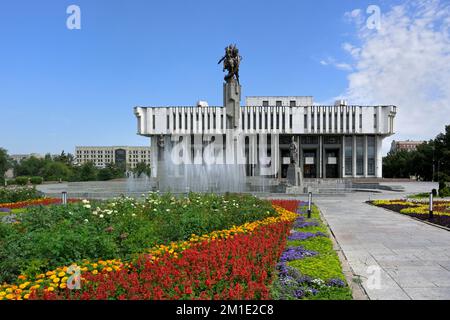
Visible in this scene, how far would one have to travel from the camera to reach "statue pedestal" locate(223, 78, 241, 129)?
29.1 metres

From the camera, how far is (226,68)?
2938cm

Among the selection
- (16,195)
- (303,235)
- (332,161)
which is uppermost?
(332,161)

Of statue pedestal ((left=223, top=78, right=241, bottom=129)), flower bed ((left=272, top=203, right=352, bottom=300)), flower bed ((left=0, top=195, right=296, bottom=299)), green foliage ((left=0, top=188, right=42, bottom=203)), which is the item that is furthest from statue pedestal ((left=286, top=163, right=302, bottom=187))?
flower bed ((left=0, top=195, right=296, bottom=299))

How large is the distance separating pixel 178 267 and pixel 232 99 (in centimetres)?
2480

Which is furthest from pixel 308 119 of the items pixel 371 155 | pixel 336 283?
pixel 336 283

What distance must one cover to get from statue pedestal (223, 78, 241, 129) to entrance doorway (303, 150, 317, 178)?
147 feet

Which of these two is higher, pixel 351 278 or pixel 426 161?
pixel 426 161

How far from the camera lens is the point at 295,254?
23.0 feet

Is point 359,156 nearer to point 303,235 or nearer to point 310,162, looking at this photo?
point 310,162

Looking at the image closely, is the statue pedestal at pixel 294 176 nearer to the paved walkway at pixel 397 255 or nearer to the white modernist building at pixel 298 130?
the paved walkway at pixel 397 255

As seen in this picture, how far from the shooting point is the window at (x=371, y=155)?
69.2m

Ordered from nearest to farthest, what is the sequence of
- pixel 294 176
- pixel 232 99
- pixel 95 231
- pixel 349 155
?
pixel 95 231 < pixel 294 176 < pixel 232 99 < pixel 349 155

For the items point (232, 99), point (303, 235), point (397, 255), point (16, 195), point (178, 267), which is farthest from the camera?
point (232, 99)
